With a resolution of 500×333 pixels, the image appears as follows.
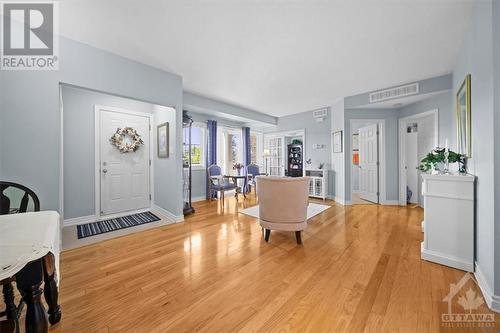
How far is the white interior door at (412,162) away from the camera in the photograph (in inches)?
180

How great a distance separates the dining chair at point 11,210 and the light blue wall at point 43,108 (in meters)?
0.18

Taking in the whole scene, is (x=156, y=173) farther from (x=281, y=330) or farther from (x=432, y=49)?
(x=432, y=49)

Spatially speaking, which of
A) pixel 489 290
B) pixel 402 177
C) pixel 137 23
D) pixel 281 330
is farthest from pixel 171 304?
pixel 402 177

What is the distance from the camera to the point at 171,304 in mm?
1500

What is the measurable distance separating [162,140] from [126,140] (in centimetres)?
75

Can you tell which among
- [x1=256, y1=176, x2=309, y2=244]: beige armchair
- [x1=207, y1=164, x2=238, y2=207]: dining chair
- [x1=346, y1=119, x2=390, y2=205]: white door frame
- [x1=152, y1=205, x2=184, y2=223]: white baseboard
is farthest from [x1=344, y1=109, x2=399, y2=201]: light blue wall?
[x1=152, y1=205, x2=184, y2=223]: white baseboard

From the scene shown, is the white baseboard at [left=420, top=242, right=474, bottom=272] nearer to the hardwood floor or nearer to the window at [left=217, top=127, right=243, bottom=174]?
the hardwood floor

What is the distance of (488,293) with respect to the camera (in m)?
1.50

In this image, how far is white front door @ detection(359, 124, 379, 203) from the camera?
4.82m

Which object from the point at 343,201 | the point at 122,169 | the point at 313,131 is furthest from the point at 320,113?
the point at 122,169

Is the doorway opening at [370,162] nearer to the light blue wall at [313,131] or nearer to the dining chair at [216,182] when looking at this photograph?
the light blue wall at [313,131]

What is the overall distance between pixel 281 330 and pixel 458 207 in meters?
2.19

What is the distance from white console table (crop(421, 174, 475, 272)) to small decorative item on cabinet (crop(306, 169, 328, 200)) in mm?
2968

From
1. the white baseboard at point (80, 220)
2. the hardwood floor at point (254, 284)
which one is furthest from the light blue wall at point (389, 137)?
the white baseboard at point (80, 220)
